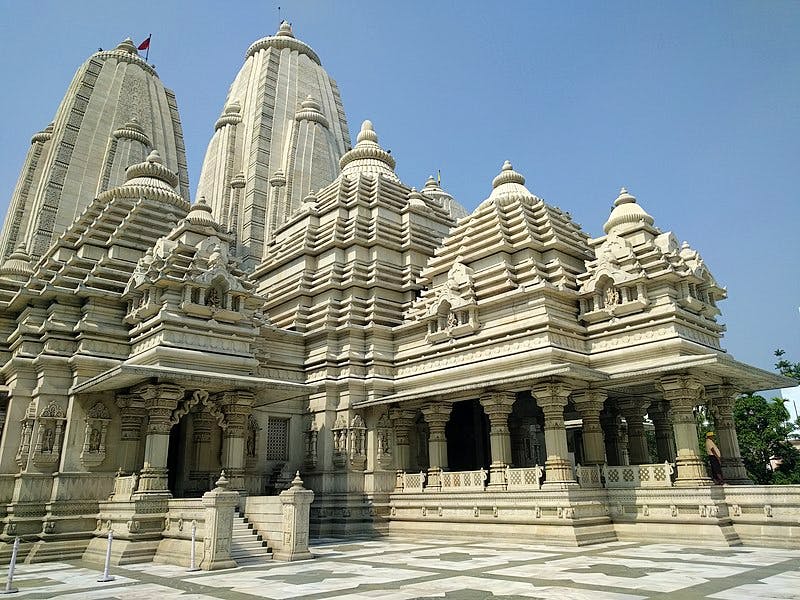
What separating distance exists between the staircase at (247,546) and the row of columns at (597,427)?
714cm

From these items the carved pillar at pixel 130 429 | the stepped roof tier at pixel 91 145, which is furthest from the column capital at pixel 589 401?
the stepped roof tier at pixel 91 145

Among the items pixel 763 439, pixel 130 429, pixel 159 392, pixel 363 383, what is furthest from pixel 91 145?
pixel 763 439

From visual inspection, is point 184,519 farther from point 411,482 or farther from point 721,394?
point 721,394

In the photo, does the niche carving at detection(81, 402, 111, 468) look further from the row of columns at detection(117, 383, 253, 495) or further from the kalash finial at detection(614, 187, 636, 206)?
the kalash finial at detection(614, 187, 636, 206)

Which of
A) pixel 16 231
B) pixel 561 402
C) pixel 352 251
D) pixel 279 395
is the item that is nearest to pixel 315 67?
pixel 16 231

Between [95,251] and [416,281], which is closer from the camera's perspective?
[95,251]

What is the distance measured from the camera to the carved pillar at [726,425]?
67.8 feet

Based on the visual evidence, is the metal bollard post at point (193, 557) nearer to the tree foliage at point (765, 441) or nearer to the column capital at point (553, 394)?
the column capital at point (553, 394)

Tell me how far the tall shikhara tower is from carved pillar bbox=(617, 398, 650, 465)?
26849 millimetres

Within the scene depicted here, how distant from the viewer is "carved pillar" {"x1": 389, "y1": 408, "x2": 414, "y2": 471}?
24188mm

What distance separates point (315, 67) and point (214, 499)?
46.3 m

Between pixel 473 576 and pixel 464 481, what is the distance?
9.06 m

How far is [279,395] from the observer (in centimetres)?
2227

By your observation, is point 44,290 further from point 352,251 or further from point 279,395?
point 352,251
